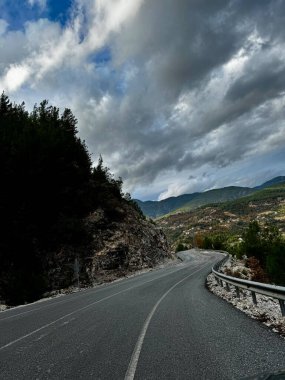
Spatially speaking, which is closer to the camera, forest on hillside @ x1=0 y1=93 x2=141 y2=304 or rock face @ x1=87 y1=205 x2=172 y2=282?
forest on hillside @ x1=0 y1=93 x2=141 y2=304

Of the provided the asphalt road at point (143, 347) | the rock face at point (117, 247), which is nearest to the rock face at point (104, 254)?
the rock face at point (117, 247)

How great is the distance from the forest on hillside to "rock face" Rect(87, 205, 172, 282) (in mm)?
1451

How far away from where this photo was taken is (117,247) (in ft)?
132

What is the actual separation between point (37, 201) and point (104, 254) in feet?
28.1

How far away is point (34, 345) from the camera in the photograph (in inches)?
322

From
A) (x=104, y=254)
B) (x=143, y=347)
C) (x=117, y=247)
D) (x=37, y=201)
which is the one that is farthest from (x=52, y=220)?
(x=143, y=347)

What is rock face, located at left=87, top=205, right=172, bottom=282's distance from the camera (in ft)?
119

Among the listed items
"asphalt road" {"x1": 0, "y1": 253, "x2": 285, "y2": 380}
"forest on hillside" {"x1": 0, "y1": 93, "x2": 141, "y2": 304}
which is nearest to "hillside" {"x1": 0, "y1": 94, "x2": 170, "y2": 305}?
"forest on hillside" {"x1": 0, "y1": 93, "x2": 141, "y2": 304}

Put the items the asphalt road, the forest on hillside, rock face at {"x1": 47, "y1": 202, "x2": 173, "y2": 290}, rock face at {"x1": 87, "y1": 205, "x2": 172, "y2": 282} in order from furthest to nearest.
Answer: rock face at {"x1": 87, "y1": 205, "x2": 172, "y2": 282} → rock face at {"x1": 47, "y1": 202, "x2": 173, "y2": 290} → the forest on hillside → the asphalt road

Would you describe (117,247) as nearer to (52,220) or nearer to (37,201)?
(52,220)

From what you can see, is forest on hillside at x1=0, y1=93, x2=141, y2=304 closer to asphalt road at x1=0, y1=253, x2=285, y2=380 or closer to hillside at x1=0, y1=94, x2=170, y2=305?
hillside at x1=0, y1=94, x2=170, y2=305

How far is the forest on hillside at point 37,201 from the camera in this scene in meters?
28.3

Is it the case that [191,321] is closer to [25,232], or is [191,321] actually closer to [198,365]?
[198,365]

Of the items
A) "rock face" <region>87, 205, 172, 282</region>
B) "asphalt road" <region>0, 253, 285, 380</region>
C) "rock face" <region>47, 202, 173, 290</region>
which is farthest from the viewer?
"rock face" <region>87, 205, 172, 282</region>
